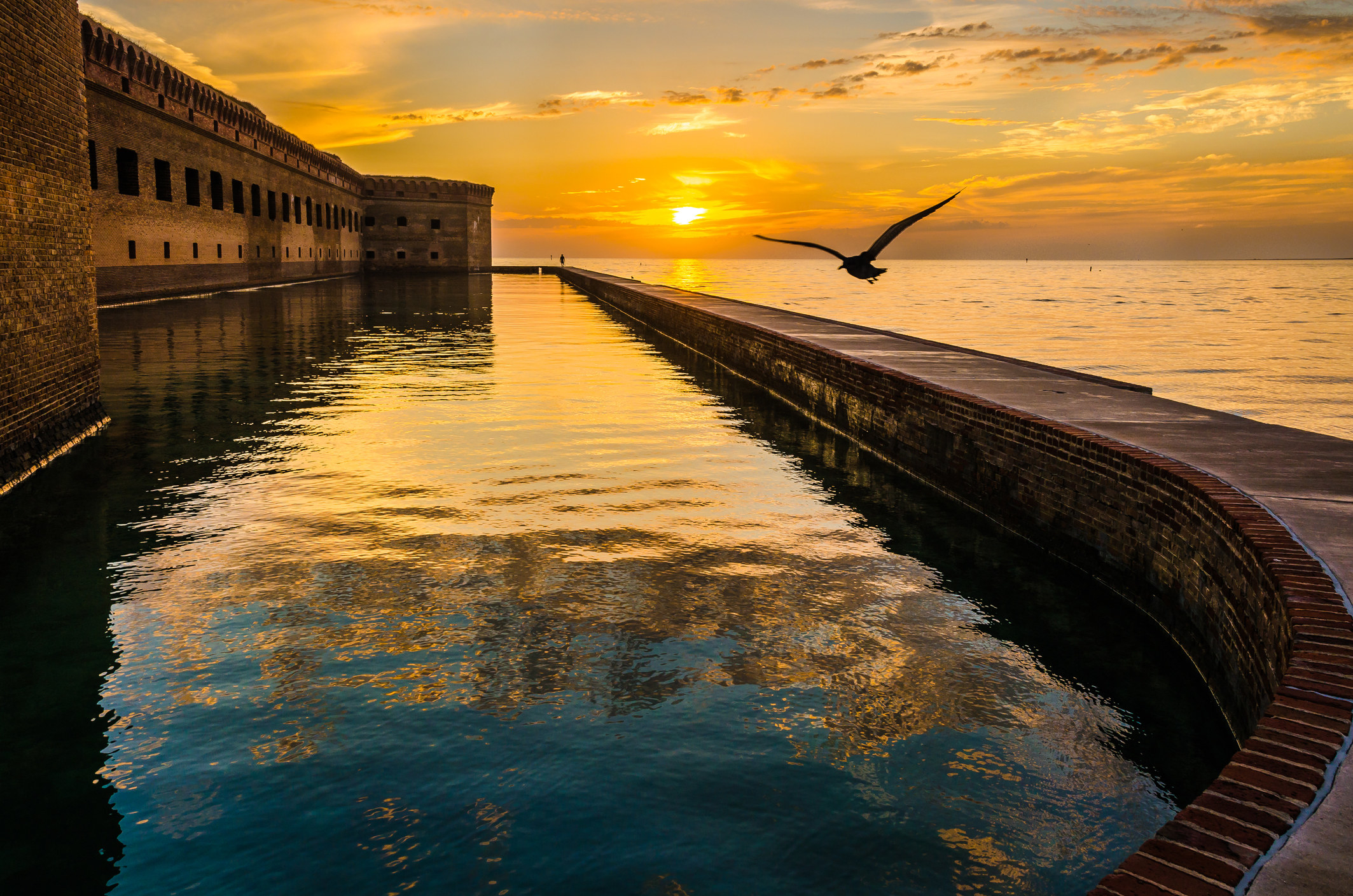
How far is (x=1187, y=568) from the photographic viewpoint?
5.58m

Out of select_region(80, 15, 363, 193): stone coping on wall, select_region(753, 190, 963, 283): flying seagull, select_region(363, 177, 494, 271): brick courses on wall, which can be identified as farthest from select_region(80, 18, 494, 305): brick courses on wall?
select_region(753, 190, 963, 283): flying seagull

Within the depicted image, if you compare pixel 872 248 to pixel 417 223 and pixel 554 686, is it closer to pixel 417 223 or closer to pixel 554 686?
pixel 554 686

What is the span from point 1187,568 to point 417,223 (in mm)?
72298

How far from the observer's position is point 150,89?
3148 cm

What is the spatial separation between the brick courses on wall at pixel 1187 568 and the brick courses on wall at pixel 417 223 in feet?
214

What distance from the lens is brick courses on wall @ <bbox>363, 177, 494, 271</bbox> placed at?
71875 mm

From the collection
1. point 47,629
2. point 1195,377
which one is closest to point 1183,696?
point 47,629

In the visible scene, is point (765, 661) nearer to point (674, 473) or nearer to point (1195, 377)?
point (674, 473)

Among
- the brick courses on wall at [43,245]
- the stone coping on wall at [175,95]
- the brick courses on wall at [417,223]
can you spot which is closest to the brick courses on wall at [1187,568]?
the brick courses on wall at [43,245]

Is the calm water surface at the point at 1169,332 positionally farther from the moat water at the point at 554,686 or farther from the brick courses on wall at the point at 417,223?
the brick courses on wall at the point at 417,223

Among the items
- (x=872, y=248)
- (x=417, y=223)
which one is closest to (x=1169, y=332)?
(x=872, y=248)

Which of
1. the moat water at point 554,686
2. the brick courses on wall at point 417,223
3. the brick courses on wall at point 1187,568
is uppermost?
the brick courses on wall at point 417,223

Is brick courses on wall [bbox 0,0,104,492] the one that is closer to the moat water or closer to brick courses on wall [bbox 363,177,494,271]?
the moat water

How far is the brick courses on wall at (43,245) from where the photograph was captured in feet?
26.5
